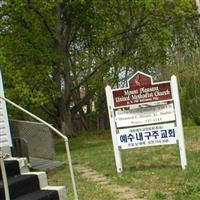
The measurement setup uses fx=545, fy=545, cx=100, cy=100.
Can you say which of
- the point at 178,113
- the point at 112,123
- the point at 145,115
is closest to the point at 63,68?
the point at 112,123

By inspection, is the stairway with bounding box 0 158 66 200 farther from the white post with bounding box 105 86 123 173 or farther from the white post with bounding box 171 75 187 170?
the white post with bounding box 171 75 187 170

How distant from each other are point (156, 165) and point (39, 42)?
9.99 m

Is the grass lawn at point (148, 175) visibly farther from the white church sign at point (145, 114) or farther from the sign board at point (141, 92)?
the sign board at point (141, 92)

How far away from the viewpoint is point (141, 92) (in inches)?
404

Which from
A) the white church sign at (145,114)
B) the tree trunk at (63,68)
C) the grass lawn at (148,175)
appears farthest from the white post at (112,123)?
the tree trunk at (63,68)

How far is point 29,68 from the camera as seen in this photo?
1972 centimetres

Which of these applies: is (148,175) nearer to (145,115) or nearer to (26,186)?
(145,115)

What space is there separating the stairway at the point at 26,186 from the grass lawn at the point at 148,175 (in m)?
0.72

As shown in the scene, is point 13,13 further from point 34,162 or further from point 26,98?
point 34,162

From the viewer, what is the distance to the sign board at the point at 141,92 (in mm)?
10141

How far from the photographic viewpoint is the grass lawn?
328 inches

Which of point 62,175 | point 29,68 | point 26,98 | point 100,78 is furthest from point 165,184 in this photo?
point 100,78

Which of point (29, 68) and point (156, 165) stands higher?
point (29, 68)

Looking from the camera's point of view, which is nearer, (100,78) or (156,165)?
(156,165)
